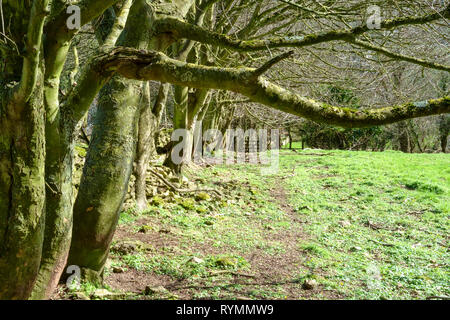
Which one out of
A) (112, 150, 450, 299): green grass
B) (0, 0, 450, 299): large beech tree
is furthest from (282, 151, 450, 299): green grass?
(0, 0, 450, 299): large beech tree

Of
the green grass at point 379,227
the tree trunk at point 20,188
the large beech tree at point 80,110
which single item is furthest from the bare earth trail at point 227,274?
the tree trunk at point 20,188

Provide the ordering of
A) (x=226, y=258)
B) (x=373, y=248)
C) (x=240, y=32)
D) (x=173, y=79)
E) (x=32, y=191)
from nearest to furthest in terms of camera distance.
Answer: (x=32, y=191)
(x=173, y=79)
(x=226, y=258)
(x=373, y=248)
(x=240, y=32)

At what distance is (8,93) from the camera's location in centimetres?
198

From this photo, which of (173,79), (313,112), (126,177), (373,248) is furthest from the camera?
(373,248)

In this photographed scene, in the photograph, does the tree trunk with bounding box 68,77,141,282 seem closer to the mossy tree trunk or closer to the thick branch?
the mossy tree trunk

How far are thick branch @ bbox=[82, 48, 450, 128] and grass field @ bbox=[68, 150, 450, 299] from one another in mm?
2014

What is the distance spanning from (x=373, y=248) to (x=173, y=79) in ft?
14.2

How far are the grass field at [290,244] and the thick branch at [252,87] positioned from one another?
201cm

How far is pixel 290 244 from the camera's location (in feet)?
18.1

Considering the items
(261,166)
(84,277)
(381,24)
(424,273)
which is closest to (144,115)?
(84,277)

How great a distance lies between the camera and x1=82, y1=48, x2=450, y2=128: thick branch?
2418 millimetres

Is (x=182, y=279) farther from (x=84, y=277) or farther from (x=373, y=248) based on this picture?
(x=373, y=248)

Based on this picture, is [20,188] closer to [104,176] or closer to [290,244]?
[104,176]

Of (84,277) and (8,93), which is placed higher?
(8,93)
